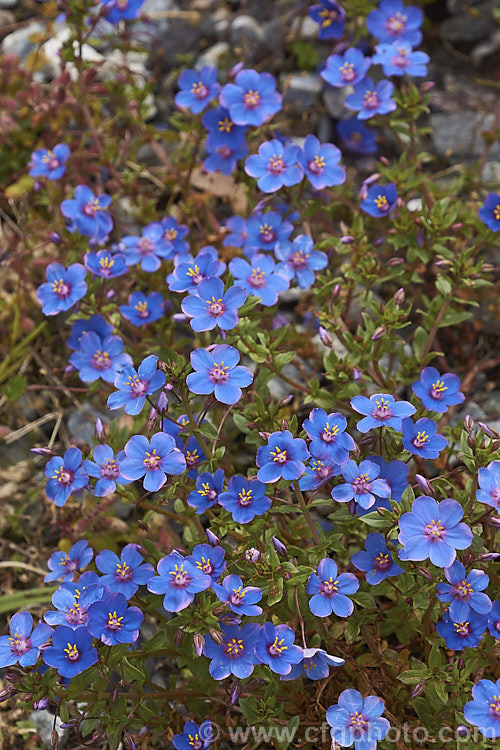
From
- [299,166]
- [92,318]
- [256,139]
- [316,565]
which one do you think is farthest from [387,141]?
[316,565]

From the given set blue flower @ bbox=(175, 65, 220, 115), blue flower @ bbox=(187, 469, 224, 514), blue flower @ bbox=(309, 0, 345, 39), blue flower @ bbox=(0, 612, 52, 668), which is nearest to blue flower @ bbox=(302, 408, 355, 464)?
blue flower @ bbox=(187, 469, 224, 514)

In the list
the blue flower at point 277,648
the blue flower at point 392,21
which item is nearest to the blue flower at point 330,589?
the blue flower at point 277,648

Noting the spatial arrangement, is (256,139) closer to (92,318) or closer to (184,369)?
(92,318)

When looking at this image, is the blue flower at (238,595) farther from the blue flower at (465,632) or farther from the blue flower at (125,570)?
the blue flower at (465,632)

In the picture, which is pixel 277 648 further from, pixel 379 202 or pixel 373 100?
pixel 373 100

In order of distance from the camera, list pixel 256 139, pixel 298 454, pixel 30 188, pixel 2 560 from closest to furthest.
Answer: pixel 298 454 < pixel 2 560 < pixel 256 139 < pixel 30 188

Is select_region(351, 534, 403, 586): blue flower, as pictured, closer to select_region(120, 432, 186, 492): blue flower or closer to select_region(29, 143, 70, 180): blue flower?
select_region(120, 432, 186, 492): blue flower

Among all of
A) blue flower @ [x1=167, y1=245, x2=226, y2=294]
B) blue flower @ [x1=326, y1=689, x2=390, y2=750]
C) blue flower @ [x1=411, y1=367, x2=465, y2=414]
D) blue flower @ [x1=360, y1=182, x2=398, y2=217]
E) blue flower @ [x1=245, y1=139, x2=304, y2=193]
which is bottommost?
blue flower @ [x1=326, y1=689, x2=390, y2=750]
